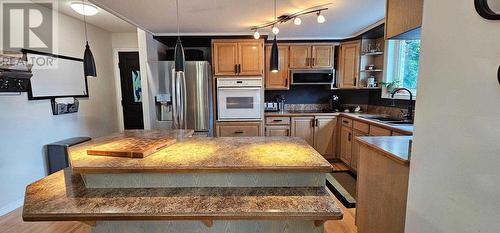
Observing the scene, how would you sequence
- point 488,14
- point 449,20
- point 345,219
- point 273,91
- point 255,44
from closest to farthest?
point 488,14
point 449,20
point 345,219
point 255,44
point 273,91

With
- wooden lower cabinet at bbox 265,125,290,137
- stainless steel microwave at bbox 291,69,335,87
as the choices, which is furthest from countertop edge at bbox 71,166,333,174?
stainless steel microwave at bbox 291,69,335,87

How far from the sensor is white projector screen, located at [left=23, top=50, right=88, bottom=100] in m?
2.77

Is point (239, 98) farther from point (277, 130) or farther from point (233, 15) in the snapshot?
point (233, 15)

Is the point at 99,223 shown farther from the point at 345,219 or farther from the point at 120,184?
the point at 345,219

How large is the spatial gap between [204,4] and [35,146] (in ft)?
8.87

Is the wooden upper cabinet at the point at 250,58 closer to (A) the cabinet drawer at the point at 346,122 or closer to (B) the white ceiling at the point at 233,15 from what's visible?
(B) the white ceiling at the point at 233,15

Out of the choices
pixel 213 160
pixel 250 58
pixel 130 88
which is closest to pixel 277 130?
pixel 250 58

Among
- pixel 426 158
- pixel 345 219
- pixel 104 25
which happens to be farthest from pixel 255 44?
pixel 426 158

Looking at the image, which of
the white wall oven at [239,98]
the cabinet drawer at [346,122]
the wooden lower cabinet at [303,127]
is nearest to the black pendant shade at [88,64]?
the white wall oven at [239,98]

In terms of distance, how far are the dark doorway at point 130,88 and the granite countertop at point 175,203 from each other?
3.18 meters

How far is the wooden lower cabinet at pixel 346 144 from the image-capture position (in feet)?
11.6

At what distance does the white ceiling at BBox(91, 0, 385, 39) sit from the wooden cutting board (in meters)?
1.47

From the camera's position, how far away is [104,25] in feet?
12.5

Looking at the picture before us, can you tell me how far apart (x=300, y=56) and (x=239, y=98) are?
1.33m
